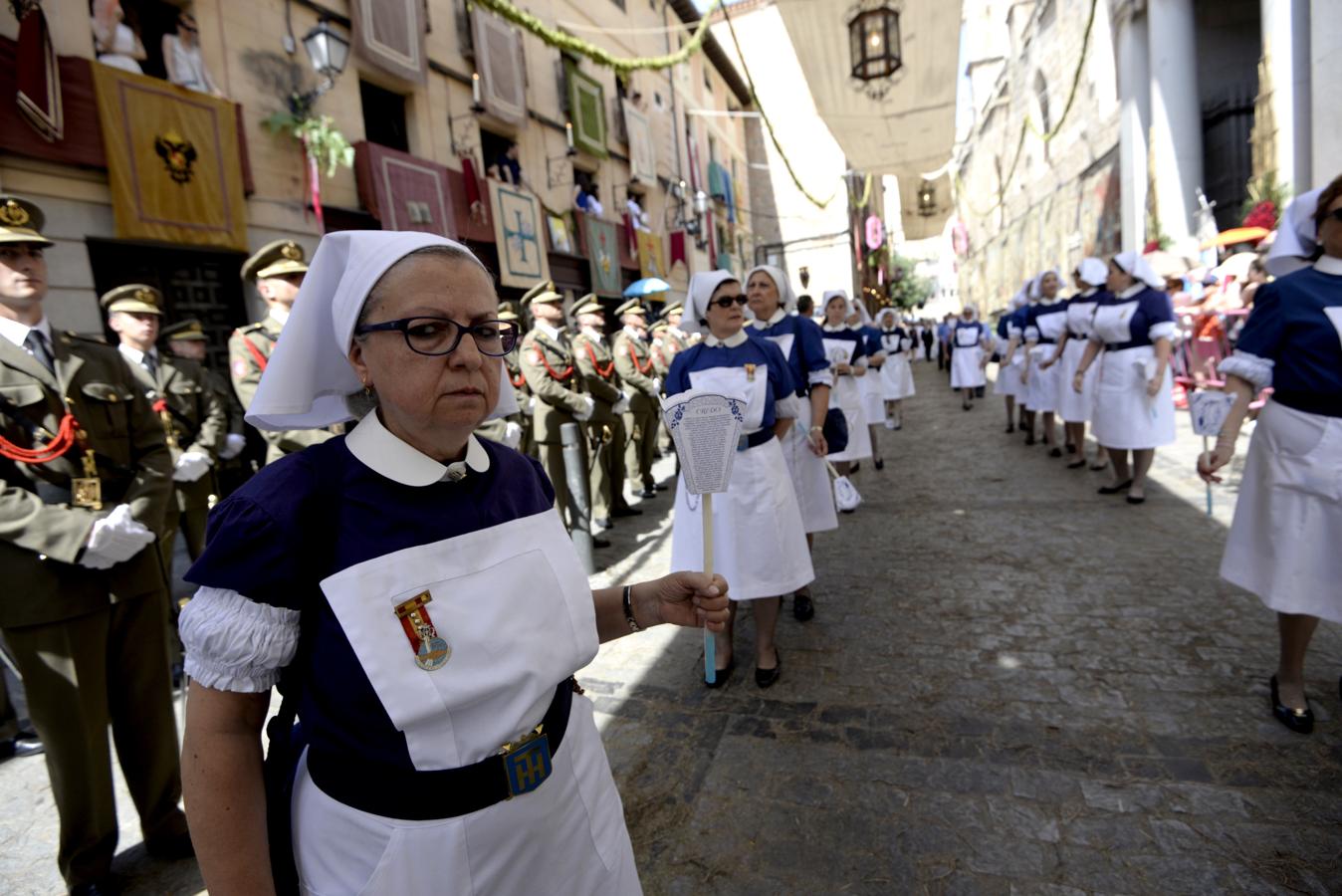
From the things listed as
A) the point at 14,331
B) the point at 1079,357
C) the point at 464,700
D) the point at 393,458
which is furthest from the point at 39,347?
the point at 1079,357

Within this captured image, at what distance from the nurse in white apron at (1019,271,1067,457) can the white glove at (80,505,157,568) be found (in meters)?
9.20

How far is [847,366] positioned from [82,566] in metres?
6.88

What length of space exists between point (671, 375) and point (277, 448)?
2.81m

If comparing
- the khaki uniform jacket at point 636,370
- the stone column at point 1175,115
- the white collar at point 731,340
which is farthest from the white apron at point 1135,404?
the stone column at point 1175,115

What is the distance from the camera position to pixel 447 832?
4.09 ft

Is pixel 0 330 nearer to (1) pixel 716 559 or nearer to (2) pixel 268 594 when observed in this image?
(2) pixel 268 594

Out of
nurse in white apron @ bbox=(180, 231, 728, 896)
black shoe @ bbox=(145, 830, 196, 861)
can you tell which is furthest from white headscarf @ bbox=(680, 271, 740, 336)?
black shoe @ bbox=(145, 830, 196, 861)

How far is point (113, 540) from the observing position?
98.8 inches

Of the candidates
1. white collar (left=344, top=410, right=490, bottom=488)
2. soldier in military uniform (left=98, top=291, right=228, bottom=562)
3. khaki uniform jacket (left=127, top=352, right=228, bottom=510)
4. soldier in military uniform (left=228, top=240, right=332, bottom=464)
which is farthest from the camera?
khaki uniform jacket (left=127, top=352, right=228, bottom=510)

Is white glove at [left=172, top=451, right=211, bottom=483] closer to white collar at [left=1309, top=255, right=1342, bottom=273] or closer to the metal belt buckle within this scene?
the metal belt buckle

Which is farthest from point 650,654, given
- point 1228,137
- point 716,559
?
point 1228,137

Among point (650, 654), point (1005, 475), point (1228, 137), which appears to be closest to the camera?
point (650, 654)

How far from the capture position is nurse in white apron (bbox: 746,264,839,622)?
473 centimetres

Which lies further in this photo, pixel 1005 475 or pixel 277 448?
pixel 1005 475
